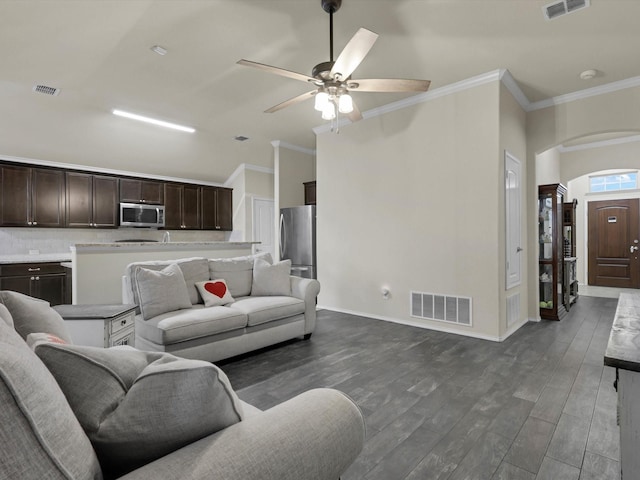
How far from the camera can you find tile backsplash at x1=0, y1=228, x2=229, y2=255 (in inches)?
209

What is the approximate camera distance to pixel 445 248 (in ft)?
14.0

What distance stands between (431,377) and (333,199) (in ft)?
10.6

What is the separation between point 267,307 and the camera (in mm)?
3482

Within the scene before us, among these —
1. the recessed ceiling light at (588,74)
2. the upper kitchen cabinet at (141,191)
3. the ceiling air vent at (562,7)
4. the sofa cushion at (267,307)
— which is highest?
the ceiling air vent at (562,7)

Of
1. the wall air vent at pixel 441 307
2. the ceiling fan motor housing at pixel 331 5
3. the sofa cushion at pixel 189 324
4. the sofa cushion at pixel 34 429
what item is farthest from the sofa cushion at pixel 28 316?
the wall air vent at pixel 441 307

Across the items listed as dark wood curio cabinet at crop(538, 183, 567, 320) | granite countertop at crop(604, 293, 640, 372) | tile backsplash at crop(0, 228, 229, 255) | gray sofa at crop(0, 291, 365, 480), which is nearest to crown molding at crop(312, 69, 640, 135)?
dark wood curio cabinet at crop(538, 183, 567, 320)

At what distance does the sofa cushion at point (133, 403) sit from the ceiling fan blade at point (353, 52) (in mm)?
2187

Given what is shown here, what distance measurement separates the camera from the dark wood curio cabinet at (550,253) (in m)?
4.84

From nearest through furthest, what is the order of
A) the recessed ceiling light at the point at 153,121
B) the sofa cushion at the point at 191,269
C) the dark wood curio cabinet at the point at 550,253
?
the sofa cushion at the point at 191,269, the dark wood curio cabinet at the point at 550,253, the recessed ceiling light at the point at 153,121

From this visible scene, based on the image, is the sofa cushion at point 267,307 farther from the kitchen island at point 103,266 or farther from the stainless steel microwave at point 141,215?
the stainless steel microwave at point 141,215

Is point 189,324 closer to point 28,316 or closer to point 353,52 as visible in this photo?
point 28,316

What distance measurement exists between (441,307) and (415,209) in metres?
1.28

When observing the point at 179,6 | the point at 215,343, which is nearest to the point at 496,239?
the point at 215,343

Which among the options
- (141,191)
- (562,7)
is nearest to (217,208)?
(141,191)
